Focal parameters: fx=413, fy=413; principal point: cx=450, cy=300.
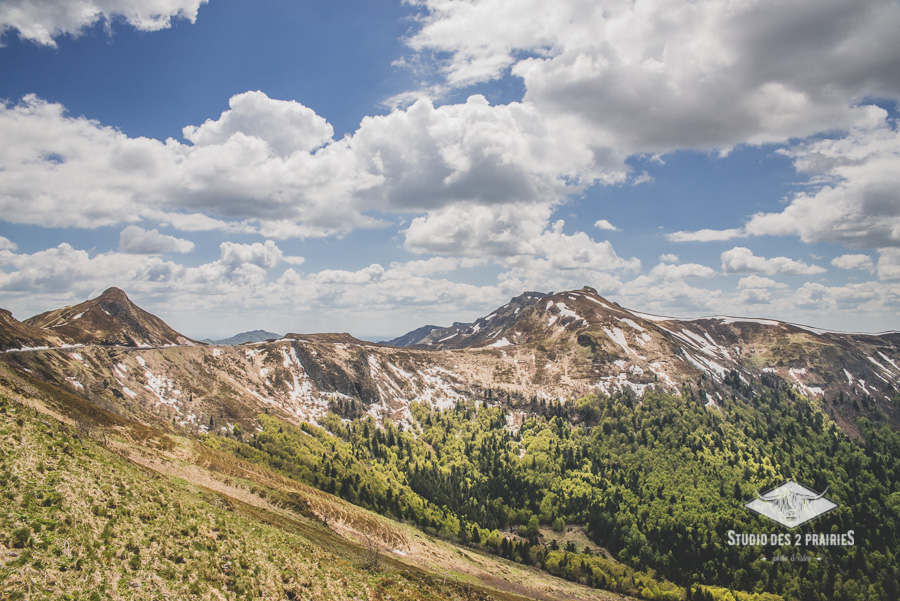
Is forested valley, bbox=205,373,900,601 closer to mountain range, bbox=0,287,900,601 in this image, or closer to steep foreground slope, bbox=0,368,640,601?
mountain range, bbox=0,287,900,601

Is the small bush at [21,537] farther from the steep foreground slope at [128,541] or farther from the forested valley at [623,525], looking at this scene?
the forested valley at [623,525]

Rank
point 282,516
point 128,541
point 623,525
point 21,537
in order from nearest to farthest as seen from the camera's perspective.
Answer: point 21,537
point 128,541
point 282,516
point 623,525

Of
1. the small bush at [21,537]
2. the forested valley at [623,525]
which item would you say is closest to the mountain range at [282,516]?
the small bush at [21,537]

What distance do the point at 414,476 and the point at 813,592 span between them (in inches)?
6100

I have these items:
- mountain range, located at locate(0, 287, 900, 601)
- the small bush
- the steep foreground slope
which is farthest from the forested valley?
the small bush

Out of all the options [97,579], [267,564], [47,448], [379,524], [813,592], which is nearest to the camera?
[97,579]

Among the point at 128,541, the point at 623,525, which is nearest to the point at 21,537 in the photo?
the point at 128,541

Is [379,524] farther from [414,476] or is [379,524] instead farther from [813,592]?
[813,592]

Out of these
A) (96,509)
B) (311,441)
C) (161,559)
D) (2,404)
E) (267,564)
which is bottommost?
(311,441)

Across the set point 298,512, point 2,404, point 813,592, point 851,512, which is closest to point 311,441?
point 298,512

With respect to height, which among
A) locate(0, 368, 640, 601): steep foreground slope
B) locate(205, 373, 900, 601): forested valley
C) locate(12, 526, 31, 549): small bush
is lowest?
locate(205, 373, 900, 601): forested valley

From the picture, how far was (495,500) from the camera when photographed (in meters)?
188

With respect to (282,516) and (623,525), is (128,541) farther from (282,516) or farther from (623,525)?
(623,525)

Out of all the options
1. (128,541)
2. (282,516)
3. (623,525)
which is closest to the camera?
(128,541)
